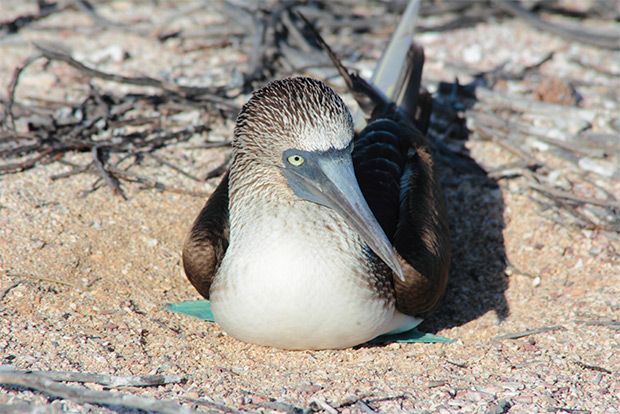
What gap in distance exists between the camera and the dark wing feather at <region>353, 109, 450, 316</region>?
479 cm

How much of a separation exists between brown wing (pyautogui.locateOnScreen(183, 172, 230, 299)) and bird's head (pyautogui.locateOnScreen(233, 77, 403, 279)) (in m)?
0.63

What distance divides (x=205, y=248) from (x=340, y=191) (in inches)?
36.0

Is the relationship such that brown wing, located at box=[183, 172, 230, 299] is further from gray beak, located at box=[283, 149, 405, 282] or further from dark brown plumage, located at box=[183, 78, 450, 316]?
gray beak, located at box=[283, 149, 405, 282]

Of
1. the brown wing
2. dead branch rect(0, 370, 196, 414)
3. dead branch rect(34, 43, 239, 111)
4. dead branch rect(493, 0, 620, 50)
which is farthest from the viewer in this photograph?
dead branch rect(493, 0, 620, 50)

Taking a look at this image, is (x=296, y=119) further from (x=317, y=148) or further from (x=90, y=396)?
(x=90, y=396)

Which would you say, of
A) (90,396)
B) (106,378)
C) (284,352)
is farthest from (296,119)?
(90,396)

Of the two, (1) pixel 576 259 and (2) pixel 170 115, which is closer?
(1) pixel 576 259

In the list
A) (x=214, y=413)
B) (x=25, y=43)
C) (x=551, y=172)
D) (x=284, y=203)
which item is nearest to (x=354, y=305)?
(x=284, y=203)

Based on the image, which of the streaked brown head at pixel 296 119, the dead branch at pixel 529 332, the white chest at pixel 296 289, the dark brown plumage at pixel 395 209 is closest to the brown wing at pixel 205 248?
the dark brown plumage at pixel 395 209

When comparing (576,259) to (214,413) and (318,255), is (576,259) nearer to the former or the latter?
(318,255)

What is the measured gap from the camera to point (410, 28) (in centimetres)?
695

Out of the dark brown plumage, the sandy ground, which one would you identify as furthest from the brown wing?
the sandy ground

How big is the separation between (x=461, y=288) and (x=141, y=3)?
16.0 feet

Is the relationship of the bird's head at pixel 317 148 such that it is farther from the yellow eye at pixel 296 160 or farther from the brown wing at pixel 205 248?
the brown wing at pixel 205 248
